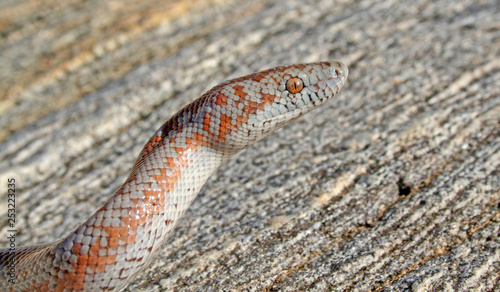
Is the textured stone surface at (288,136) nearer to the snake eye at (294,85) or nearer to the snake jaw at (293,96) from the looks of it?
the snake jaw at (293,96)

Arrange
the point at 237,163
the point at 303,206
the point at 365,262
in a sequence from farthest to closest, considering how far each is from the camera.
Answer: the point at 237,163 → the point at 303,206 → the point at 365,262

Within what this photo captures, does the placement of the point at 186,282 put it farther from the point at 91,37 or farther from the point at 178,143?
the point at 91,37

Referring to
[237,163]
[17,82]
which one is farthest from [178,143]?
[17,82]

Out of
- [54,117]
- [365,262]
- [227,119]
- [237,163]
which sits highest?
[54,117]

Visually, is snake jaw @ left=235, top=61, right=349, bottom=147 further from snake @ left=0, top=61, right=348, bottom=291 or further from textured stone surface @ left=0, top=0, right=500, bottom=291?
textured stone surface @ left=0, top=0, right=500, bottom=291

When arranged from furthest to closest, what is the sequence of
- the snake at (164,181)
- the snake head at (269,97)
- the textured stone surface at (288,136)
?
1. the snake head at (269,97)
2. the textured stone surface at (288,136)
3. the snake at (164,181)

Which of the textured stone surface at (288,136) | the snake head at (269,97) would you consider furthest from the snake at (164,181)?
the textured stone surface at (288,136)

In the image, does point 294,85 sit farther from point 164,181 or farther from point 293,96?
point 164,181
